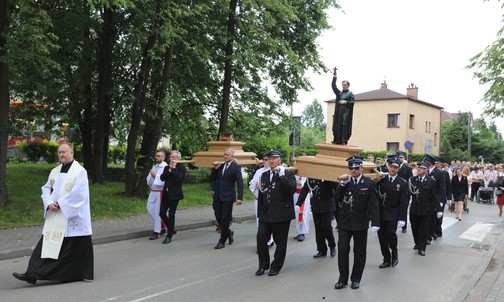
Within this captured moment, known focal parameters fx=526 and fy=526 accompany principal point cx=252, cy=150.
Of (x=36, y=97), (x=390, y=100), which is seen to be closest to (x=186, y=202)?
(x=36, y=97)

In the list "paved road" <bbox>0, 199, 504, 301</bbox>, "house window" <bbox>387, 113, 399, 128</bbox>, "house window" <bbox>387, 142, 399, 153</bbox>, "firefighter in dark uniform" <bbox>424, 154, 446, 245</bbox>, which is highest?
"house window" <bbox>387, 113, 399, 128</bbox>

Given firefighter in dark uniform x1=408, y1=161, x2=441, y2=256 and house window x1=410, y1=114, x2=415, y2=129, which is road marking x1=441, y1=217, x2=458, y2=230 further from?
house window x1=410, y1=114, x2=415, y2=129

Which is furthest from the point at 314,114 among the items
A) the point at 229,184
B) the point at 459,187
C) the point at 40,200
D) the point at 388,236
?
the point at 388,236

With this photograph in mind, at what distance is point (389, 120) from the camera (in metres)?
59.3

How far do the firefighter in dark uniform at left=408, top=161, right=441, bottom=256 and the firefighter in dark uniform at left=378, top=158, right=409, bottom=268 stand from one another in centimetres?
137

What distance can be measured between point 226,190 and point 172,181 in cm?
131

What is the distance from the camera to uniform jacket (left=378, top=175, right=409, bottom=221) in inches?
372

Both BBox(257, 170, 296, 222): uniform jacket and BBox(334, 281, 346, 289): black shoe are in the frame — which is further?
BBox(257, 170, 296, 222): uniform jacket

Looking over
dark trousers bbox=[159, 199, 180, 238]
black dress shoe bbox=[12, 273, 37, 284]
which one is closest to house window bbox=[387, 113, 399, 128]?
dark trousers bbox=[159, 199, 180, 238]

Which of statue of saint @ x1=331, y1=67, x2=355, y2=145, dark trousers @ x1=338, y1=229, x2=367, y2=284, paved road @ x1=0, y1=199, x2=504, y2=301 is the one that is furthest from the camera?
statue of saint @ x1=331, y1=67, x2=355, y2=145

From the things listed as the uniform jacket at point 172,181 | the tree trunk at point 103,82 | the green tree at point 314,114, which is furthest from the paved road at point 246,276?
the green tree at point 314,114

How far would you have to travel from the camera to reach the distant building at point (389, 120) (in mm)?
58375

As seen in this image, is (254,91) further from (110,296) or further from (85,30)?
(110,296)

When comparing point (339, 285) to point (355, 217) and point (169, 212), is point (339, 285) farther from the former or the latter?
point (169, 212)
